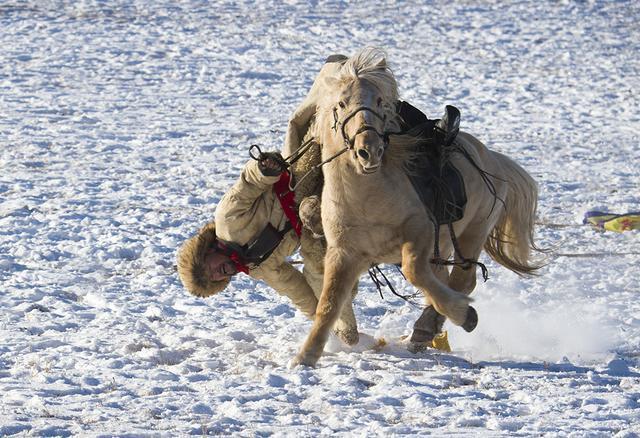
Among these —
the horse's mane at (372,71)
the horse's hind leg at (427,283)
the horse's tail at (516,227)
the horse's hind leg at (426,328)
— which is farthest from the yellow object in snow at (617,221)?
the horse's mane at (372,71)

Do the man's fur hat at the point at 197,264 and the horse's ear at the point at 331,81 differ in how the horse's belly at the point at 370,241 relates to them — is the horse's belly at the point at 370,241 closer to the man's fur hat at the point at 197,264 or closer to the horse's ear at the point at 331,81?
the horse's ear at the point at 331,81

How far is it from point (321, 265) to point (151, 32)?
12748 millimetres

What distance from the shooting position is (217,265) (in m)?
6.14

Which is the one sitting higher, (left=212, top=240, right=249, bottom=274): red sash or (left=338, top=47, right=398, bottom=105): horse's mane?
(left=338, top=47, right=398, bottom=105): horse's mane

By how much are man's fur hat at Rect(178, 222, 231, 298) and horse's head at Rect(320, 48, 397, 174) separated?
1251mm

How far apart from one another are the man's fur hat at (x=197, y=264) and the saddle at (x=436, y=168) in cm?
144

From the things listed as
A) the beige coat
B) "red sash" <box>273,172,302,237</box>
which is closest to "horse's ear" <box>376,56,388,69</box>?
the beige coat

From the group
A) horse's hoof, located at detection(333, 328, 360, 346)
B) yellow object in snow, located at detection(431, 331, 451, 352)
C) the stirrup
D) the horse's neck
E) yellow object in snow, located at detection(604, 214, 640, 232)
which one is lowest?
horse's hoof, located at detection(333, 328, 360, 346)

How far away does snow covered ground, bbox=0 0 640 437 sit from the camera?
478 centimetres

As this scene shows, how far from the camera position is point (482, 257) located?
8.82 metres

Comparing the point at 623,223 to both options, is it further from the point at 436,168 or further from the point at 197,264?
the point at 197,264

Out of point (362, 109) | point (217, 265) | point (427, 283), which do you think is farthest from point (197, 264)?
point (362, 109)

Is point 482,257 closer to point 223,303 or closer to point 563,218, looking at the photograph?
point 563,218

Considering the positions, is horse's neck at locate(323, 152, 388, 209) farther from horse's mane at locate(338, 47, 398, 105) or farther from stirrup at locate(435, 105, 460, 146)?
stirrup at locate(435, 105, 460, 146)
